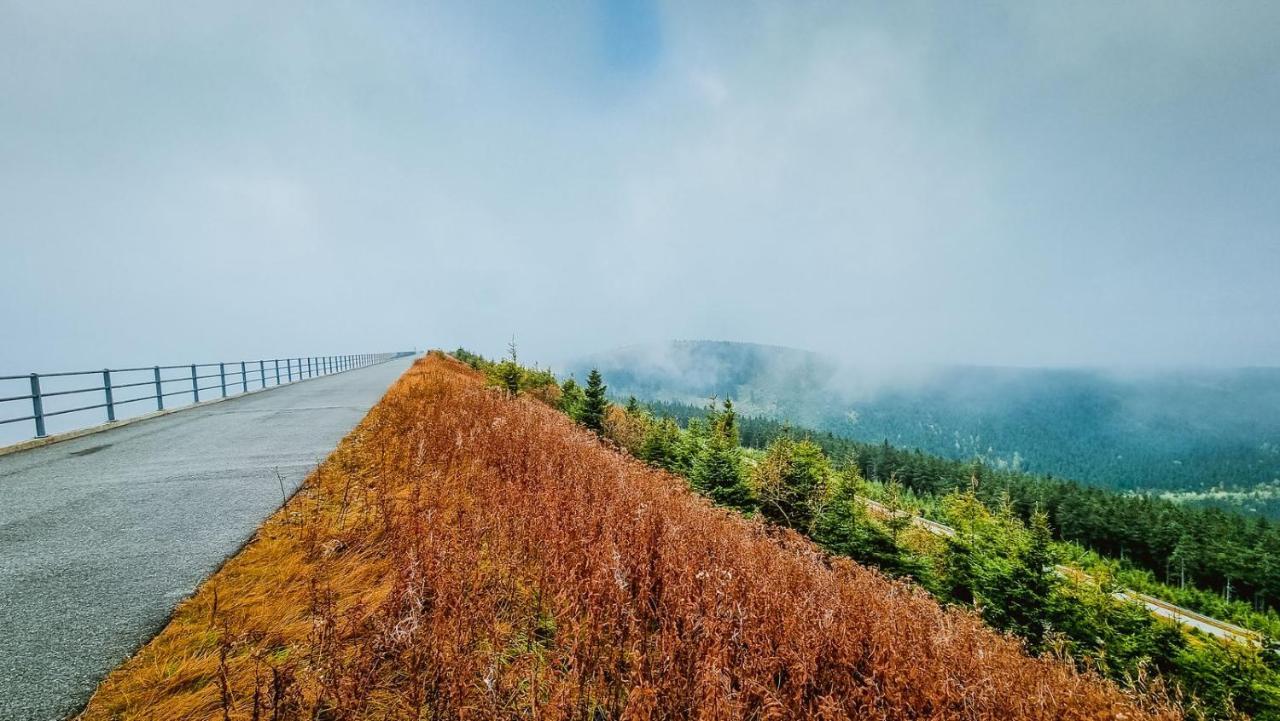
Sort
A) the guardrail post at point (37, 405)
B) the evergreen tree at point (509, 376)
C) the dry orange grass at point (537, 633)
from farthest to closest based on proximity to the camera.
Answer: the evergreen tree at point (509, 376)
the guardrail post at point (37, 405)
the dry orange grass at point (537, 633)

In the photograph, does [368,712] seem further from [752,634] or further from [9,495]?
[9,495]

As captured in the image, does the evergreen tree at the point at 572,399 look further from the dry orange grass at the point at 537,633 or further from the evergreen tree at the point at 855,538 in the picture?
the dry orange grass at the point at 537,633

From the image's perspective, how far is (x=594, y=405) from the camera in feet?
74.0

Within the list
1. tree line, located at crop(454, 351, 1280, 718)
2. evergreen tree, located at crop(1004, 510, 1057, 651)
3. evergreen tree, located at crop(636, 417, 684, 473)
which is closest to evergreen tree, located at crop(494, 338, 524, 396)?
tree line, located at crop(454, 351, 1280, 718)

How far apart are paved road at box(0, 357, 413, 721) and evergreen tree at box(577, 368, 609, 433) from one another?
14123 millimetres

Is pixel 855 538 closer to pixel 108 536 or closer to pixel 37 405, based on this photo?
pixel 108 536

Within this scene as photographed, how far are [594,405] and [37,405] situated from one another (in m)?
16.7

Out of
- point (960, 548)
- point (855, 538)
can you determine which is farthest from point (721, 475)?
point (960, 548)

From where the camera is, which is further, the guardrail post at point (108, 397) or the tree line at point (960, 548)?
the tree line at point (960, 548)

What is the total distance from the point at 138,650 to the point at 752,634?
11.3ft

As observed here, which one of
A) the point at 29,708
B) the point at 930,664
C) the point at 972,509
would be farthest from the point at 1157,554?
the point at 29,708

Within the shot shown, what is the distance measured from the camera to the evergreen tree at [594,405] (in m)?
22.1

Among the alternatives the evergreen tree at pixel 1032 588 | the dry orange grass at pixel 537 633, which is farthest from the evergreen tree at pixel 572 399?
the evergreen tree at pixel 1032 588

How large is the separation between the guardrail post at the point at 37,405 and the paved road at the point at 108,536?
1351 millimetres
